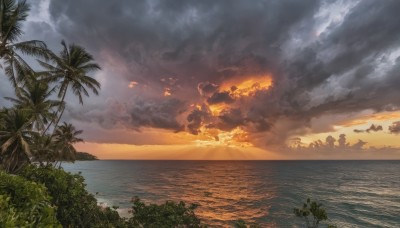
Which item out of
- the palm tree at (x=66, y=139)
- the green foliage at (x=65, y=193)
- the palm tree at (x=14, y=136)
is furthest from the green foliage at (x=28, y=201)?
the palm tree at (x=66, y=139)

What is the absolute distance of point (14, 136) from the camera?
28781 millimetres

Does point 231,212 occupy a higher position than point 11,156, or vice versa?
point 11,156

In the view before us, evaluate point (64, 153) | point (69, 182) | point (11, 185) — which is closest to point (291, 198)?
point (64, 153)

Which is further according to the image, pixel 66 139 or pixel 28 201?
pixel 66 139

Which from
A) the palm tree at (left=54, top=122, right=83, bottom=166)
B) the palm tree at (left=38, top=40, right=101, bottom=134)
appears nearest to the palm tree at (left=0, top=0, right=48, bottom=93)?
the palm tree at (left=38, top=40, right=101, bottom=134)

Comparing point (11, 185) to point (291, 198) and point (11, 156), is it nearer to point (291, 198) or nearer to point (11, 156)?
point (11, 156)

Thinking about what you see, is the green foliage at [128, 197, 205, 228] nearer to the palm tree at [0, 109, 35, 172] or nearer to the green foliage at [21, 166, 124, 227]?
the green foliage at [21, 166, 124, 227]

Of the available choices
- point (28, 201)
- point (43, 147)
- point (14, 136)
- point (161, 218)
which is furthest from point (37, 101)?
point (28, 201)

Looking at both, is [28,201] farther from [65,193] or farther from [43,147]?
[43,147]

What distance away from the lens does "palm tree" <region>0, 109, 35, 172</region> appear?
93.9ft

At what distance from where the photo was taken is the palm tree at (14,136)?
28.6 m

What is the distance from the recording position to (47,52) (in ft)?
69.7

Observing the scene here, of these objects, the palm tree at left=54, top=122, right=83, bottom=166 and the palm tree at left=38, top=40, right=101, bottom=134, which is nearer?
the palm tree at left=38, top=40, right=101, bottom=134

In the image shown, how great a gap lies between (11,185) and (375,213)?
60462 millimetres
